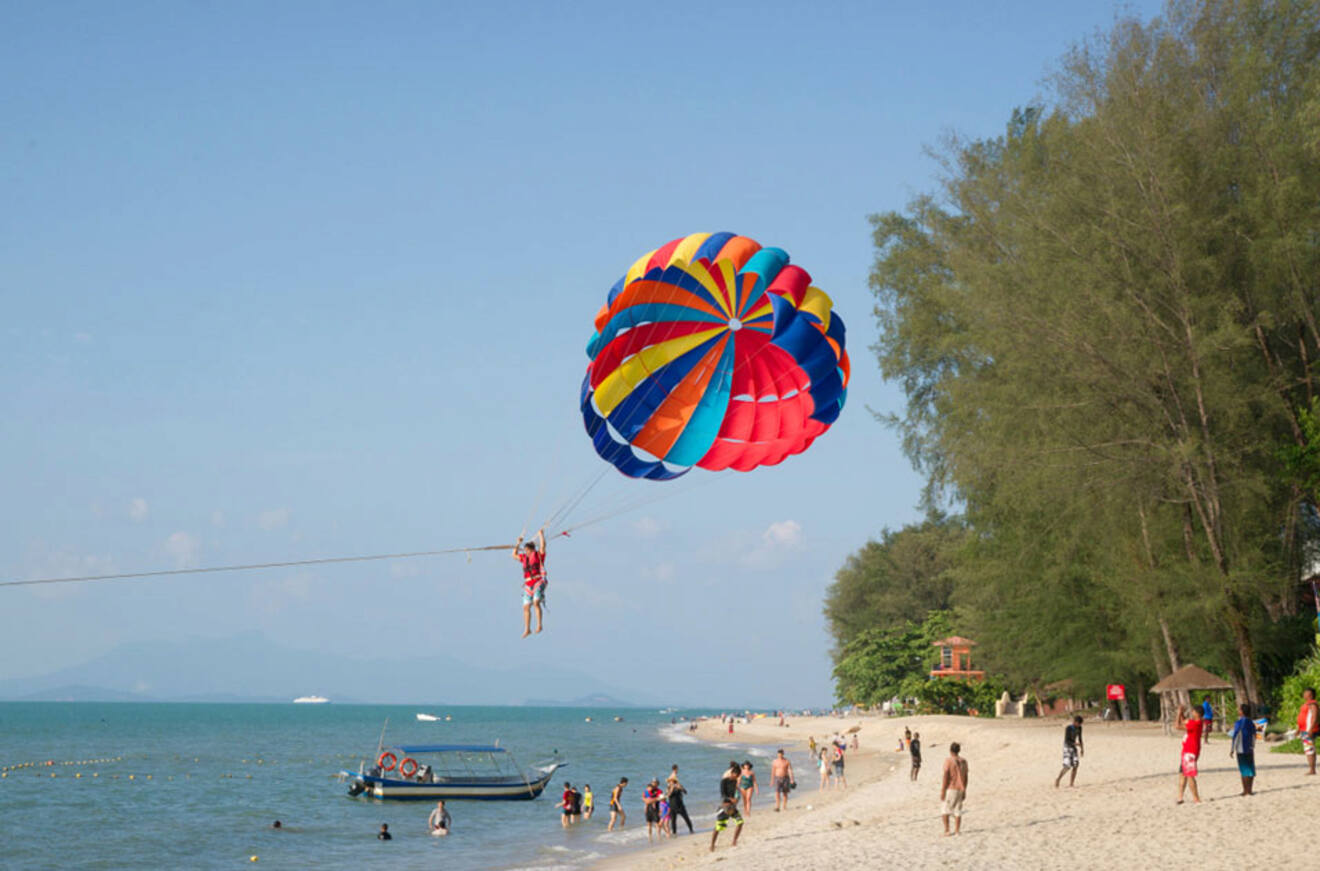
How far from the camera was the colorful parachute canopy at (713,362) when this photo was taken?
55.2 feet

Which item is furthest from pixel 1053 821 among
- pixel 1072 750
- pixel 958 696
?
pixel 958 696

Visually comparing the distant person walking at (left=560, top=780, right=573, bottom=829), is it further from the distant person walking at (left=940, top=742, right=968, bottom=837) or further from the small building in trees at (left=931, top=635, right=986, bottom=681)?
the small building in trees at (left=931, top=635, right=986, bottom=681)

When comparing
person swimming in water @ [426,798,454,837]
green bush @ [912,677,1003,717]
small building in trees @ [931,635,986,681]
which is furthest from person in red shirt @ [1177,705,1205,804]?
small building in trees @ [931,635,986,681]

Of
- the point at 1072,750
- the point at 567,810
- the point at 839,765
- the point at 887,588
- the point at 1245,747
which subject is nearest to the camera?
the point at 1245,747

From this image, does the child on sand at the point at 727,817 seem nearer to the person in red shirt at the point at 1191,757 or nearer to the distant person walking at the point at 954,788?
the distant person walking at the point at 954,788

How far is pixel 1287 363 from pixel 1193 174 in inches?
175

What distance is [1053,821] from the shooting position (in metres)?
14.8

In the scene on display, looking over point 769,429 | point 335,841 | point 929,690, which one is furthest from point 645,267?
point 929,690

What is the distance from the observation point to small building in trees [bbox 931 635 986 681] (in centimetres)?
5425

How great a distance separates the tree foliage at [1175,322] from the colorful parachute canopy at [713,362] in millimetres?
6189

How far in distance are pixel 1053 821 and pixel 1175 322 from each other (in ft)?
32.8

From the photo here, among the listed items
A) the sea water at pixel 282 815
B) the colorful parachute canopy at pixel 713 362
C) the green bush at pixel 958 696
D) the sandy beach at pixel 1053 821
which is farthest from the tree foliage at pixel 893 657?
the colorful parachute canopy at pixel 713 362

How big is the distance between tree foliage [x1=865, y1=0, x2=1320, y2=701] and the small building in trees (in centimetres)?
2947

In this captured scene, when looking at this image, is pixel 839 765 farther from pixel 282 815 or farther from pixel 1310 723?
pixel 282 815
